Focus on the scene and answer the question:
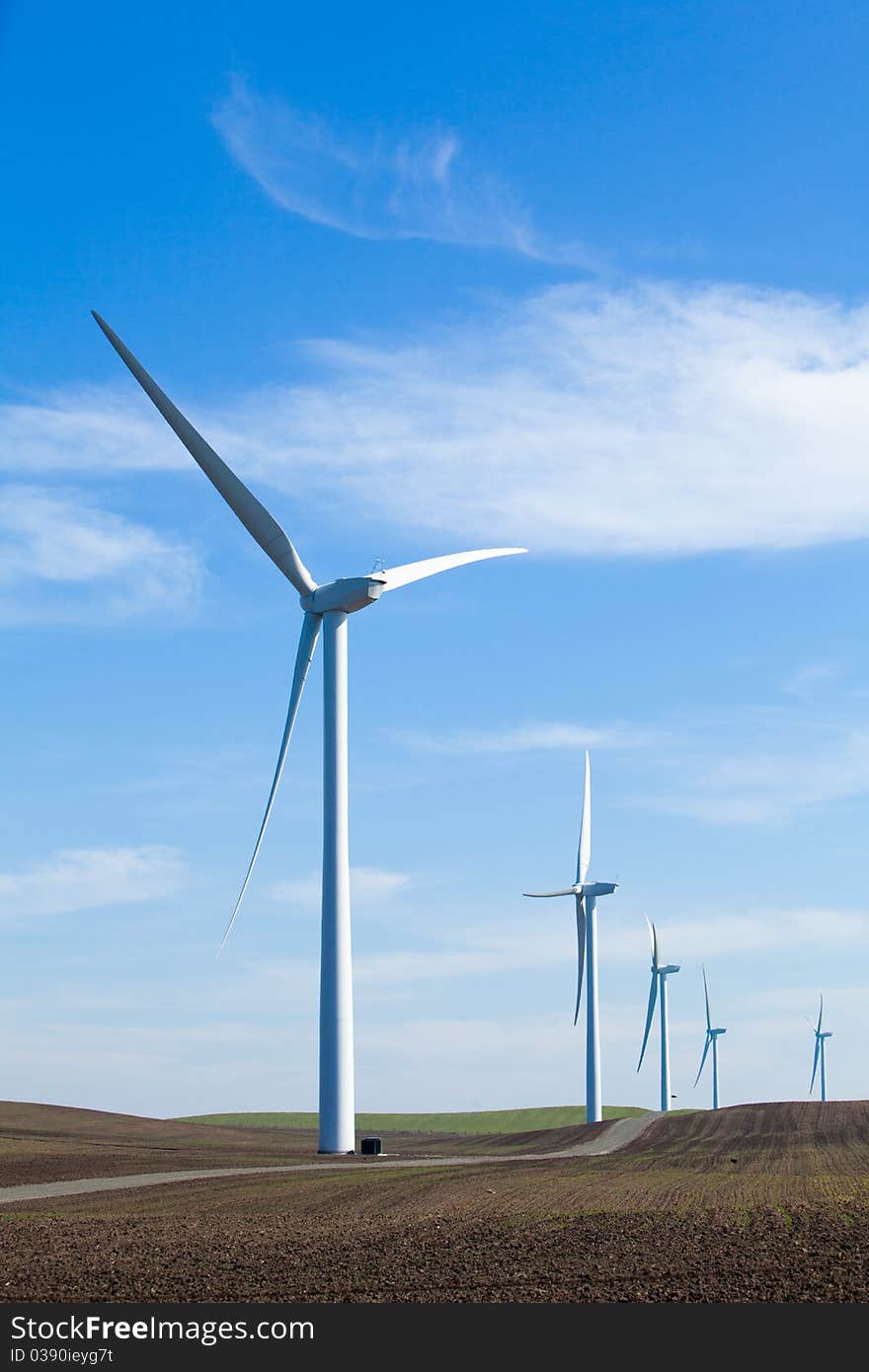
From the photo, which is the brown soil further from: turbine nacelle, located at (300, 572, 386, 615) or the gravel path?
turbine nacelle, located at (300, 572, 386, 615)

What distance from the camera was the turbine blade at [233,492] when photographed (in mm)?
57562

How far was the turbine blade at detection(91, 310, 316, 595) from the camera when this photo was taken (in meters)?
57.6

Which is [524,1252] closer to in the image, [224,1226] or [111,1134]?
[224,1226]

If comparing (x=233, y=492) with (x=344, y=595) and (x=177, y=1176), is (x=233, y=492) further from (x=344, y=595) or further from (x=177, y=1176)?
(x=177, y=1176)

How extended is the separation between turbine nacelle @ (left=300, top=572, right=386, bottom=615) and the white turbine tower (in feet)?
0.13

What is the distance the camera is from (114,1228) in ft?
101

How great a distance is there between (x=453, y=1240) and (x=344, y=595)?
35457 millimetres

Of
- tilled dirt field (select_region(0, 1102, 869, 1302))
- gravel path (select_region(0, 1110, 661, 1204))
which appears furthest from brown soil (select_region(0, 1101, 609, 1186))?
tilled dirt field (select_region(0, 1102, 869, 1302))

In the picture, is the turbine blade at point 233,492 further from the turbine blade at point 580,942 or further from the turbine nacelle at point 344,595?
the turbine blade at point 580,942

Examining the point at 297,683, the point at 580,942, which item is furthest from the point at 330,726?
the point at 580,942

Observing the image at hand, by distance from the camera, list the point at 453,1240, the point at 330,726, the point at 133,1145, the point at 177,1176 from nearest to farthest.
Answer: the point at 453,1240, the point at 177,1176, the point at 330,726, the point at 133,1145

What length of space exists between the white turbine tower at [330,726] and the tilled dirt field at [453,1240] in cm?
945

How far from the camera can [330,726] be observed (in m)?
58.8

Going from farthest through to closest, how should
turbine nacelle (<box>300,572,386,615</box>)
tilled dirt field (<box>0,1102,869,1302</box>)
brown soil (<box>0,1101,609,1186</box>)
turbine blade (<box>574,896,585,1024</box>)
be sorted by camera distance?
1. turbine blade (<box>574,896,585,1024</box>)
2. turbine nacelle (<box>300,572,386,615</box>)
3. brown soil (<box>0,1101,609,1186</box>)
4. tilled dirt field (<box>0,1102,869,1302</box>)
